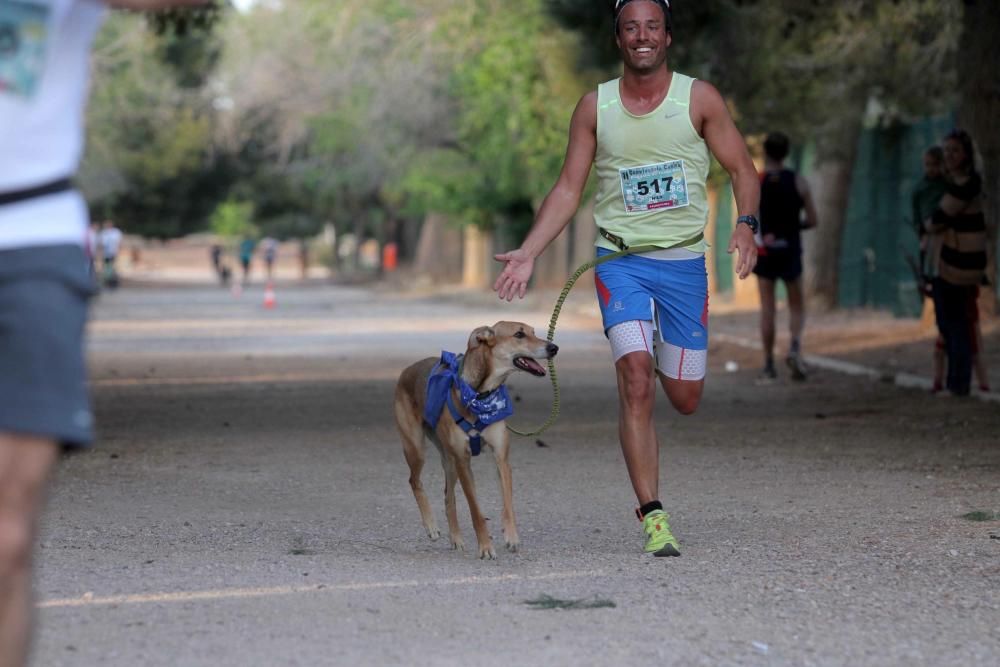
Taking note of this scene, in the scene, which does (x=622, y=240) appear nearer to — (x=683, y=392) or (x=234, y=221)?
(x=683, y=392)

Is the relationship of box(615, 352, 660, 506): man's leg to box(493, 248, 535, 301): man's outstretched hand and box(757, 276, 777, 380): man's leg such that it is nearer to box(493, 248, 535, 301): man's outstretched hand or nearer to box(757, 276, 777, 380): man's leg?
box(493, 248, 535, 301): man's outstretched hand

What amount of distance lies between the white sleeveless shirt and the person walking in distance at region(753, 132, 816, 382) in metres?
12.7

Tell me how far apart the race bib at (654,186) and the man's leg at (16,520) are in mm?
4165

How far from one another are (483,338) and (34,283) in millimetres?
4097

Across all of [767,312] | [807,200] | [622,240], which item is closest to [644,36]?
[622,240]

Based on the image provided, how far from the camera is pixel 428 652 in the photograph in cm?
570

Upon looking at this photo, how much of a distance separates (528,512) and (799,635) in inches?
127

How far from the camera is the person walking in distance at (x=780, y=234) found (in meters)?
16.4

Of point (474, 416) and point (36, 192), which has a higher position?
point (36, 192)

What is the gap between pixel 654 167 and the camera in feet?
24.9

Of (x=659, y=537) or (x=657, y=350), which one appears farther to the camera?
(x=657, y=350)

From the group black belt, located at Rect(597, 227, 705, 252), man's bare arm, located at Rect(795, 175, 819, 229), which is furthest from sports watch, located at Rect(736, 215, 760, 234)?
man's bare arm, located at Rect(795, 175, 819, 229)

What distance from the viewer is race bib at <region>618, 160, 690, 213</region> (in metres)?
7.60

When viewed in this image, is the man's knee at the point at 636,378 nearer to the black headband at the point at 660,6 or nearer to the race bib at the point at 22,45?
the black headband at the point at 660,6
